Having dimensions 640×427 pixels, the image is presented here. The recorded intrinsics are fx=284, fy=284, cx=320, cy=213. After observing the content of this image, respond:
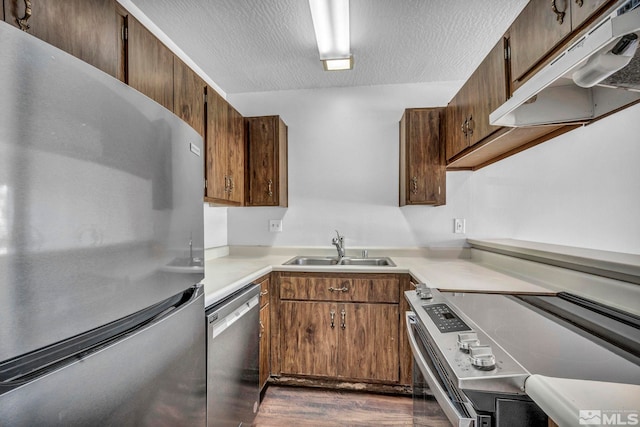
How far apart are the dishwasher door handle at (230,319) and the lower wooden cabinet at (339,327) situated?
0.47 m

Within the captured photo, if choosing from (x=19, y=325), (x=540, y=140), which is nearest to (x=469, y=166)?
(x=540, y=140)

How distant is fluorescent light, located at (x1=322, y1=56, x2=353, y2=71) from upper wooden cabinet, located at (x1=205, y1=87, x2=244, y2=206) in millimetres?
775

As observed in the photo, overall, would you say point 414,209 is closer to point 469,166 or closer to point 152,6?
point 469,166

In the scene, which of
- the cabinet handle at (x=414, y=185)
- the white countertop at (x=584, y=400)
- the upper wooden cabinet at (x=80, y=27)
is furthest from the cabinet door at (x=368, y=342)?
the upper wooden cabinet at (x=80, y=27)

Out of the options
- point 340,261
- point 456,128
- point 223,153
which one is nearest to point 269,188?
point 223,153

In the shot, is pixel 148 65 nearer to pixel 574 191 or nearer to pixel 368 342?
pixel 368 342

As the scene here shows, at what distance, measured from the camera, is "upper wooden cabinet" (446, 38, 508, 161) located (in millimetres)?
1390

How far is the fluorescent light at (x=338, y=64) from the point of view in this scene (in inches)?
78.9

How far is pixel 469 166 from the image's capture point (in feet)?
7.57

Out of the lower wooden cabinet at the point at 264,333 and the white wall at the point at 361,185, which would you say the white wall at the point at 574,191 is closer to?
the white wall at the point at 361,185

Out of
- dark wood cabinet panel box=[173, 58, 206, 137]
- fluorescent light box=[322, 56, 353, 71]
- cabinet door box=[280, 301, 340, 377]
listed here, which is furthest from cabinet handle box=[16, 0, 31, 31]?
cabinet door box=[280, 301, 340, 377]

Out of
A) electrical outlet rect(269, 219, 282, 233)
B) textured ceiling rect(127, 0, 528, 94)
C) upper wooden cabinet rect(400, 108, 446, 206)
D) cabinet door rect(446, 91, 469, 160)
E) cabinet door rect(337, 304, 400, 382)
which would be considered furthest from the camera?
electrical outlet rect(269, 219, 282, 233)

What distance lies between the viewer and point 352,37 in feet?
6.18

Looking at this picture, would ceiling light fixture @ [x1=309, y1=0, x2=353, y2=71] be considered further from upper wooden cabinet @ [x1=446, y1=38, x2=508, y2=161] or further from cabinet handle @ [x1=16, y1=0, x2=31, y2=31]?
cabinet handle @ [x1=16, y1=0, x2=31, y2=31]
